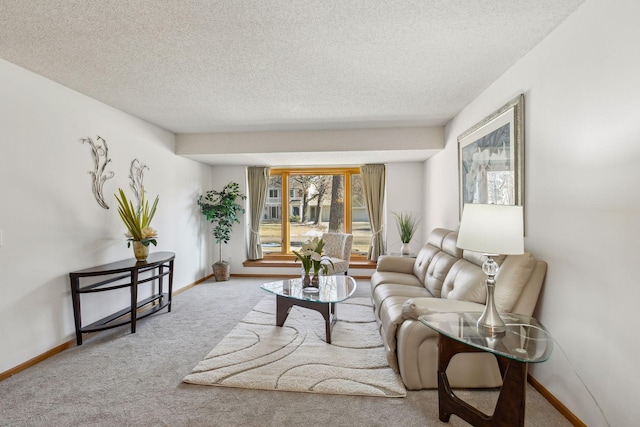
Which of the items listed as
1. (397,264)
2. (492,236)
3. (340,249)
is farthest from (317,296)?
(340,249)

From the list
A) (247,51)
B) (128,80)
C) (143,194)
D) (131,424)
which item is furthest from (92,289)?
(247,51)

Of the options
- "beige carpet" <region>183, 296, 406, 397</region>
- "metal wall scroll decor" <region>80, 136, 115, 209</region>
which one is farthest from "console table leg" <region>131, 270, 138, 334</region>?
"beige carpet" <region>183, 296, 406, 397</region>

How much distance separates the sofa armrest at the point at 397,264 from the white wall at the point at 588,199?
1.89 meters

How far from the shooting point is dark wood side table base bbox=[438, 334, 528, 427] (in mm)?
1562

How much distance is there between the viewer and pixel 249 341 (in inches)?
120

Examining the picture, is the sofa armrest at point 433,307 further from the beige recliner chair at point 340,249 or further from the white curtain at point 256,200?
the white curtain at point 256,200

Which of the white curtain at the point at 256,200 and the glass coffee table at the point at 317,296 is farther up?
the white curtain at the point at 256,200

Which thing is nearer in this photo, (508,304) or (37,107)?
(508,304)

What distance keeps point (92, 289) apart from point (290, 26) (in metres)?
2.93

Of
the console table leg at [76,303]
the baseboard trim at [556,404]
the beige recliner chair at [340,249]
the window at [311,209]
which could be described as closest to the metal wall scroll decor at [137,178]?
the console table leg at [76,303]

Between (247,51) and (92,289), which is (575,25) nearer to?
(247,51)

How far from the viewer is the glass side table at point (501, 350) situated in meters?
1.55

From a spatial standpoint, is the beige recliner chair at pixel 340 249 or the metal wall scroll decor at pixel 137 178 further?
the beige recliner chair at pixel 340 249

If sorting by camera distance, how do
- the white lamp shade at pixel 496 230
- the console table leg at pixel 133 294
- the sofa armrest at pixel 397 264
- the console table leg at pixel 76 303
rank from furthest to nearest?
the sofa armrest at pixel 397 264 < the console table leg at pixel 133 294 < the console table leg at pixel 76 303 < the white lamp shade at pixel 496 230
